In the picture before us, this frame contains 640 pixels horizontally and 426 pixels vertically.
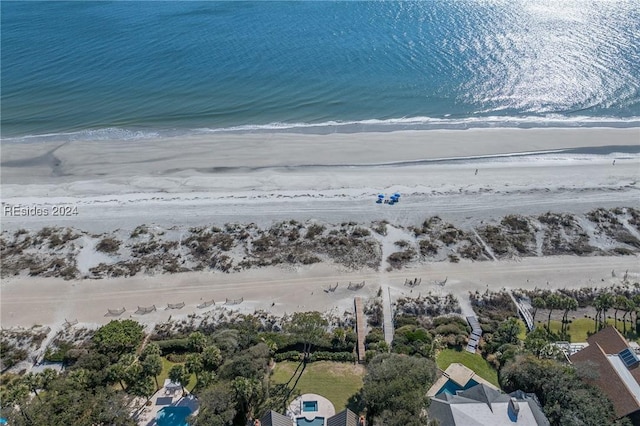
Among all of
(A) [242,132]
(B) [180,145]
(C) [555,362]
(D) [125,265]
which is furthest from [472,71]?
(D) [125,265]

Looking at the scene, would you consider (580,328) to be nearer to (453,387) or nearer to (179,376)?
(453,387)

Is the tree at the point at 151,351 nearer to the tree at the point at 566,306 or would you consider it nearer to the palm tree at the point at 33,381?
the palm tree at the point at 33,381

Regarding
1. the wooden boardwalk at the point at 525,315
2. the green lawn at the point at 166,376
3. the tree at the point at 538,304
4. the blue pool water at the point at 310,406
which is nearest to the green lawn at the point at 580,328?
the wooden boardwalk at the point at 525,315

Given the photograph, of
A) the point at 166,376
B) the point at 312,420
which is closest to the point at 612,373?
the point at 312,420

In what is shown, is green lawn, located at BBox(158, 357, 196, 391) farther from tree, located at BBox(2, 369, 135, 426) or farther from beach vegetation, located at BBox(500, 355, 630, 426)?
beach vegetation, located at BBox(500, 355, 630, 426)

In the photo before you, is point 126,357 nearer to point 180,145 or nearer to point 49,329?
point 49,329

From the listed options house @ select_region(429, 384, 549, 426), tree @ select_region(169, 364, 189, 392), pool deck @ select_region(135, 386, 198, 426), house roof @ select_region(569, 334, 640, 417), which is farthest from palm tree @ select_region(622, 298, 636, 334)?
tree @ select_region(169, 364, 189, 392)
